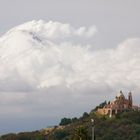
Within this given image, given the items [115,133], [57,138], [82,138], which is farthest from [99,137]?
[82,138]

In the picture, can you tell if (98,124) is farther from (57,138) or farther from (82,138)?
(82,138)

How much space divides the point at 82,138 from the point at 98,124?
95098 millimetres

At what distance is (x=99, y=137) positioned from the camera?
602ft

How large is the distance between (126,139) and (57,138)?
26.5 m

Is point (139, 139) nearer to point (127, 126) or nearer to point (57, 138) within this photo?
point (127, 126)

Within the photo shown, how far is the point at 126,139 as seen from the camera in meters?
181

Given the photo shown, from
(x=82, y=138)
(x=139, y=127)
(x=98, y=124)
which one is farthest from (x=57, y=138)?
(x=82, y=138)

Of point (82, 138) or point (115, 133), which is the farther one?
point (115, 133)

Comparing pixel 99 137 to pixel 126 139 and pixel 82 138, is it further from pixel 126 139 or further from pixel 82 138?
pixel 82 138

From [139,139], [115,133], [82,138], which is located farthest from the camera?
[115,133]

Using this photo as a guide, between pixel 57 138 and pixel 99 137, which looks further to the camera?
pixel 57 138

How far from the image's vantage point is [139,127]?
192 meters

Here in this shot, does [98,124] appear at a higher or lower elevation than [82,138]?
higher

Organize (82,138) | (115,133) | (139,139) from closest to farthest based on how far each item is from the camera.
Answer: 1. (82,138)
2. (139,139)
3. (115,133)
